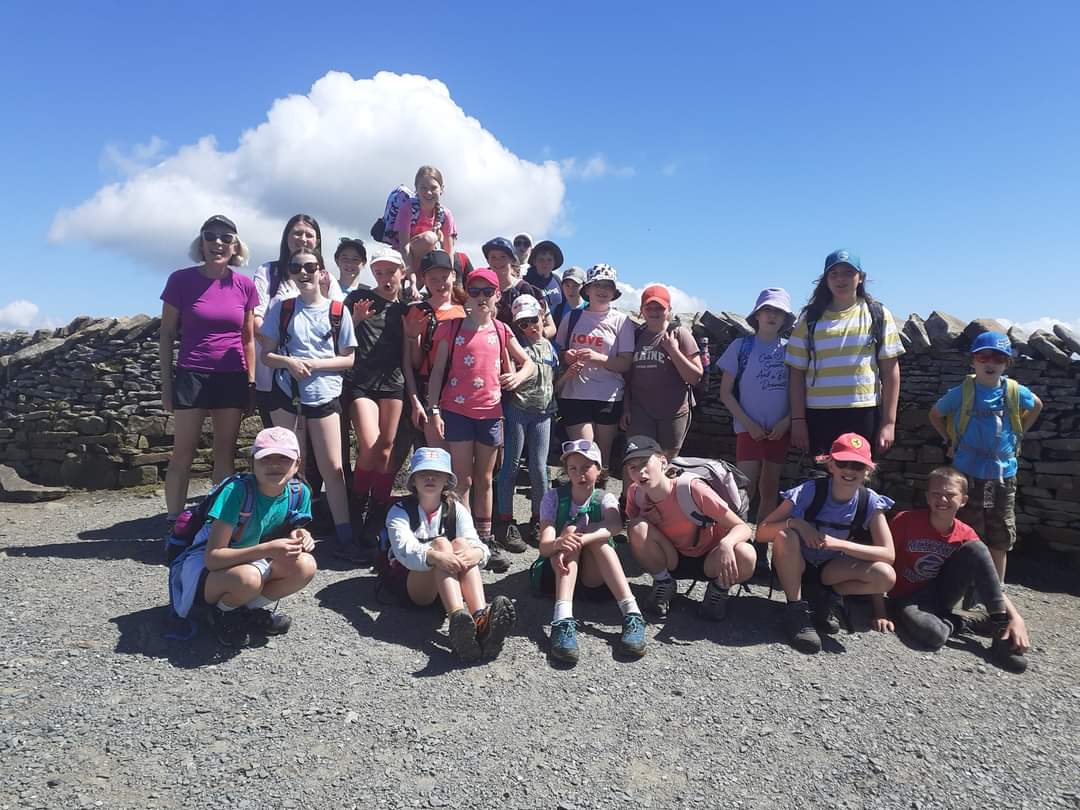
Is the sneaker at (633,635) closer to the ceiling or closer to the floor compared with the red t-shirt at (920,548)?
closer to the floor

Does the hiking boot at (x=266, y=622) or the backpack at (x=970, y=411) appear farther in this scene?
the backpack at (x=970, y=411)

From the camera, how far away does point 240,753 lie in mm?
3207

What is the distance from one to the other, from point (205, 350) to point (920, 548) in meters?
5.71

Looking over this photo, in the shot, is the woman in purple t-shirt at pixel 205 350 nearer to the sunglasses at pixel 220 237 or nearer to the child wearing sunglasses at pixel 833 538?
the sunglasses at pixel 220 237

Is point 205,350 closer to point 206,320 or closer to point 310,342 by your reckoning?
point 206,320

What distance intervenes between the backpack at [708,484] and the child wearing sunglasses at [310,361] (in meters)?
2.48

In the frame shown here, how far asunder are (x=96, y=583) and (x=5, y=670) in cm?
133

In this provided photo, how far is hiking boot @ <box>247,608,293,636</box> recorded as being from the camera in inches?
168

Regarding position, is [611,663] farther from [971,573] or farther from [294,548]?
[971,573]

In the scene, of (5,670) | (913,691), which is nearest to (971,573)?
(913,691)

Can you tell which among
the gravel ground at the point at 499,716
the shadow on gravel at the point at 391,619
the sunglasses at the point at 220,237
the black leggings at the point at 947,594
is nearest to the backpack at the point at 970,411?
the black leggings at the point at 947,594

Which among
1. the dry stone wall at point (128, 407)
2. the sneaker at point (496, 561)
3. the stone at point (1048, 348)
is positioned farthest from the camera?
the dry stone wall at point (128, 407)

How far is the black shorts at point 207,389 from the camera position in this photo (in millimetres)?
5395

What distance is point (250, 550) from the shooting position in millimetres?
4016
